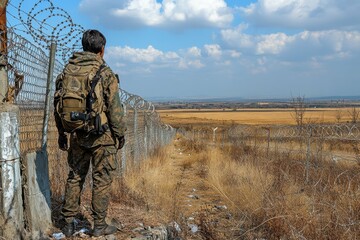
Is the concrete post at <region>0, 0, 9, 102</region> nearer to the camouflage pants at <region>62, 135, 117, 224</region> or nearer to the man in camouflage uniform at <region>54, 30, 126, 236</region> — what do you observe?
the man in camouflage uniform at <region>54, 30, 126, 236</region>

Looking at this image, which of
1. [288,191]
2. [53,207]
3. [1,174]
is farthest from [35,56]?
[288,191]

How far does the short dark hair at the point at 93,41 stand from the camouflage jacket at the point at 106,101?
0.21ft

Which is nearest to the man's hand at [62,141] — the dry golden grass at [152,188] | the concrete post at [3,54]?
the concrete post at [3,54]

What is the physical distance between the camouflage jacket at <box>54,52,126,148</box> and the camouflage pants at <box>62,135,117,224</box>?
10cm

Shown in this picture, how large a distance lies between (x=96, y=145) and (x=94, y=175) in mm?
339

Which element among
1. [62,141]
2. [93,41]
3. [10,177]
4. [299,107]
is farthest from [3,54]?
[299,107]

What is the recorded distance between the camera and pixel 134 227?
180 inches

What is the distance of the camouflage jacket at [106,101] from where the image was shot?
3670 millimetres

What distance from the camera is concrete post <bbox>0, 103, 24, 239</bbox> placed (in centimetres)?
343

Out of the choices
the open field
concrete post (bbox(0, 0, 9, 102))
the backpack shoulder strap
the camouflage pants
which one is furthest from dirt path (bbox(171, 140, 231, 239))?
the open field

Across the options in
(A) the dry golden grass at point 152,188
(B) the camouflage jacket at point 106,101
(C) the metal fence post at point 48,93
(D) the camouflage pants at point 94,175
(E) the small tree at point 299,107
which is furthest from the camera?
(E) the small tree at point 299,107

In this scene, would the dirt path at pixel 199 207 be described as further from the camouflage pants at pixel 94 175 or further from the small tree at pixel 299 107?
the small tree at pixel 299 107

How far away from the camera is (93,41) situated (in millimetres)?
3744

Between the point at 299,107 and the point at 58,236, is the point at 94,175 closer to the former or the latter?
the point at 58,236
